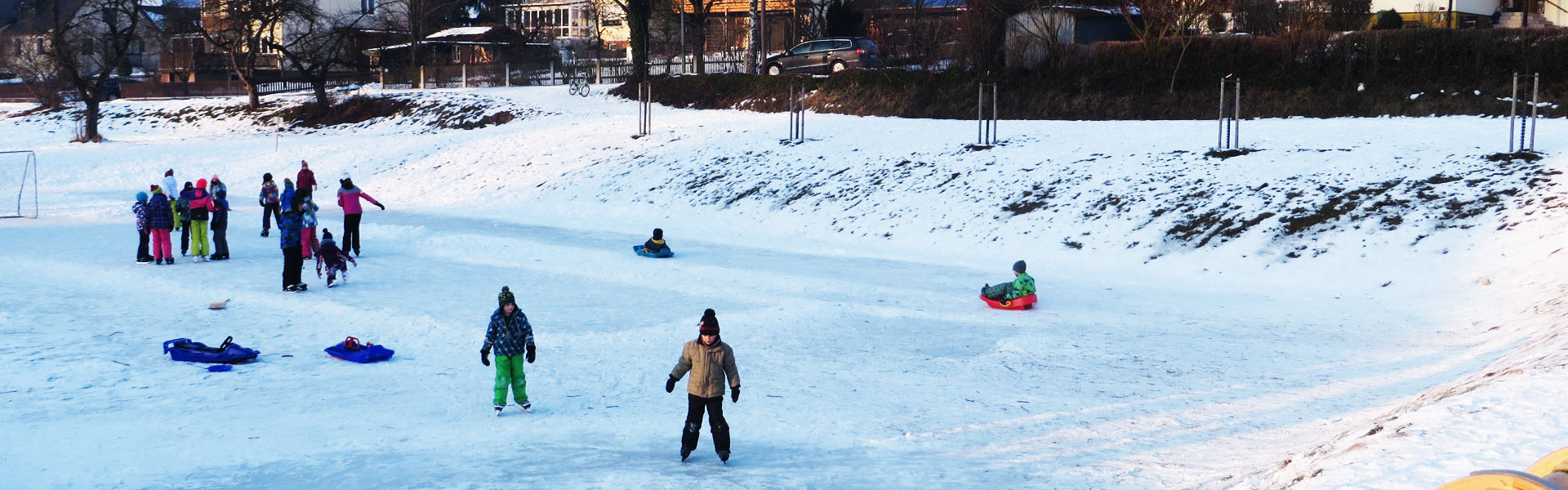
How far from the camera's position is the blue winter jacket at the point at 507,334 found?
A: 8.70 m

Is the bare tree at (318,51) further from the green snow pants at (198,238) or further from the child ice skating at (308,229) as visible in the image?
the child ice skating at (308,229)

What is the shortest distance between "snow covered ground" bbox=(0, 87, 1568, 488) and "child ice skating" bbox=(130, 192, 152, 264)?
75cm

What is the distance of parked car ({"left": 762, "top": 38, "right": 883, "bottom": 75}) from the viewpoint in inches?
1544

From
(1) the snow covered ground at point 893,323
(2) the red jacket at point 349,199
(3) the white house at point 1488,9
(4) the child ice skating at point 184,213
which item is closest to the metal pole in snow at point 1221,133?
(1) the snow covered ground at point 893,323

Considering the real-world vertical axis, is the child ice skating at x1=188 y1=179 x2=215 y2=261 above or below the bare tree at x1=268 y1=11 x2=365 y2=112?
below

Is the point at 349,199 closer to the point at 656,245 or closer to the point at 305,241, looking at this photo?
the point at 305,241

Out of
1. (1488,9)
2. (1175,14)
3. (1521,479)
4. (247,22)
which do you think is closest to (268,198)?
(1521,479)

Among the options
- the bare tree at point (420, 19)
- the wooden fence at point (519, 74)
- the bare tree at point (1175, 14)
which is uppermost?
the bare tree at point (420, 19)

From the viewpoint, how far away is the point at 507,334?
8711 mm

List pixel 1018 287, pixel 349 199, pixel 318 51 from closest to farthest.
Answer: pixel 1018 287 → pixel 349 199 → pixel 318 51

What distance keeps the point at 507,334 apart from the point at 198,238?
11726 millimetres

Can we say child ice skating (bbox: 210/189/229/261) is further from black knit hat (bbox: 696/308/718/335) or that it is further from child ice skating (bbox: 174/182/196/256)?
black knit hat (bbox: 696/308/718/335)

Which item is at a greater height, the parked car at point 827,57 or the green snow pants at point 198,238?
the parked car at point 827,57

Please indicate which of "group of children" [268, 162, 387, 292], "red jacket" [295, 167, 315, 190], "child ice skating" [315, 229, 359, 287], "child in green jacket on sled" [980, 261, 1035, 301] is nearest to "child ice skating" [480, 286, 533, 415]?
"child in green jacket on sled" [980, 261, 1035, 301]
